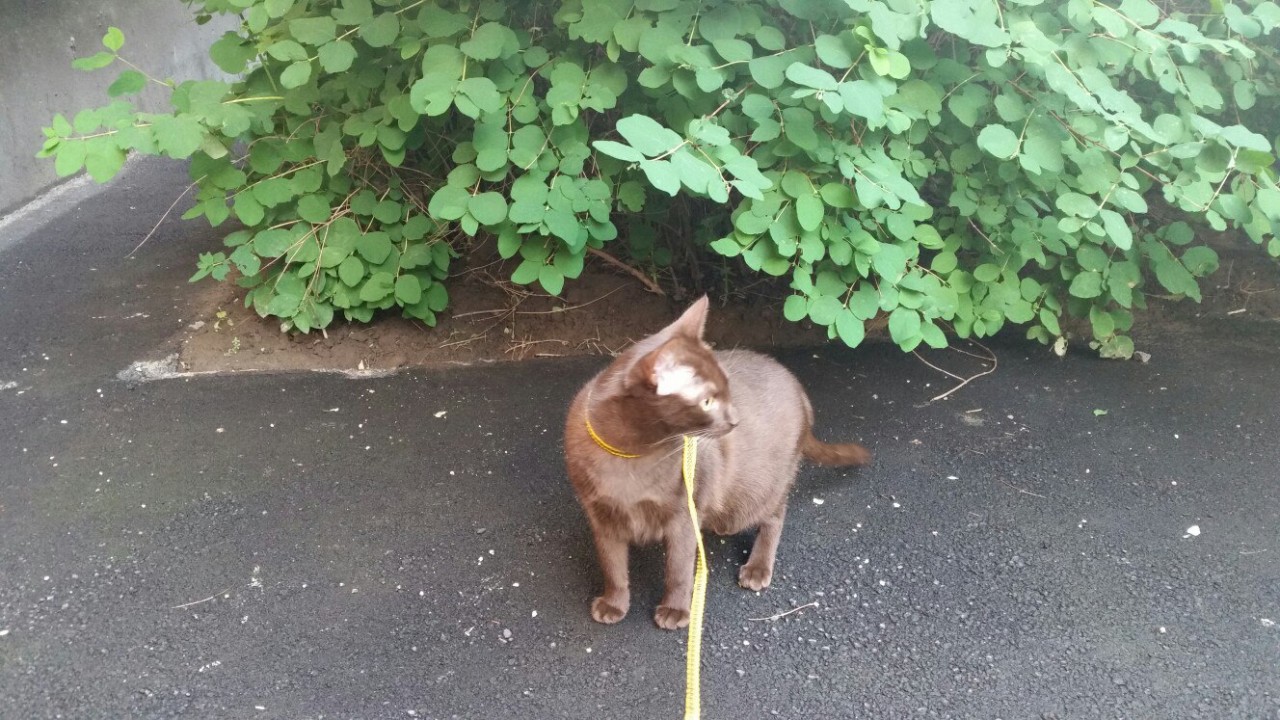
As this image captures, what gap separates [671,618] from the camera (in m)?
2.06

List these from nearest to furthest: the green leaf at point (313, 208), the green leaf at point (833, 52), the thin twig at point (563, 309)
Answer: the green leaf at point (833, 52), the green leaf at point (313, 208), the thin twig at point (563, 309)

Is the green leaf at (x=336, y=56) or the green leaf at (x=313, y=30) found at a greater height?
the green leaf at (x=313, y=30)

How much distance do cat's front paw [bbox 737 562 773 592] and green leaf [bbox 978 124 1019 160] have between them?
1.34m

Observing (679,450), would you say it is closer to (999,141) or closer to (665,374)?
(665,374)

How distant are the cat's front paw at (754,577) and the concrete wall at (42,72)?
15.7ft

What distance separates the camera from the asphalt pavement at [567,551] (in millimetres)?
1890

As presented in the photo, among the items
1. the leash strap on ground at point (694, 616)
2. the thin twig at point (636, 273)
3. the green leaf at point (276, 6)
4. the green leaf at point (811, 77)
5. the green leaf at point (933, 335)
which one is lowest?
the thin twig at point (636, 273)

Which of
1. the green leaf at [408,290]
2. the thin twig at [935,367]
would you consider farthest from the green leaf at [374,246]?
the thin twig at [935,367]

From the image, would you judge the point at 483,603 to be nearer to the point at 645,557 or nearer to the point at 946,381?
the point at 645,557

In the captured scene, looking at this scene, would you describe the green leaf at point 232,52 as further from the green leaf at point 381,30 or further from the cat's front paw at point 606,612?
the cat's front paw at point 606,612

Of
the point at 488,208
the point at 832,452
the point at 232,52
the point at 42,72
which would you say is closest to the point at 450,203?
the point at 488,208

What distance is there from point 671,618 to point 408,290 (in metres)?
1.78

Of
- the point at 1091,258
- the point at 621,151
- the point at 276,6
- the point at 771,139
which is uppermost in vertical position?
the point at 276,6

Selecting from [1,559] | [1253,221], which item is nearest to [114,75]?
[1,559]
